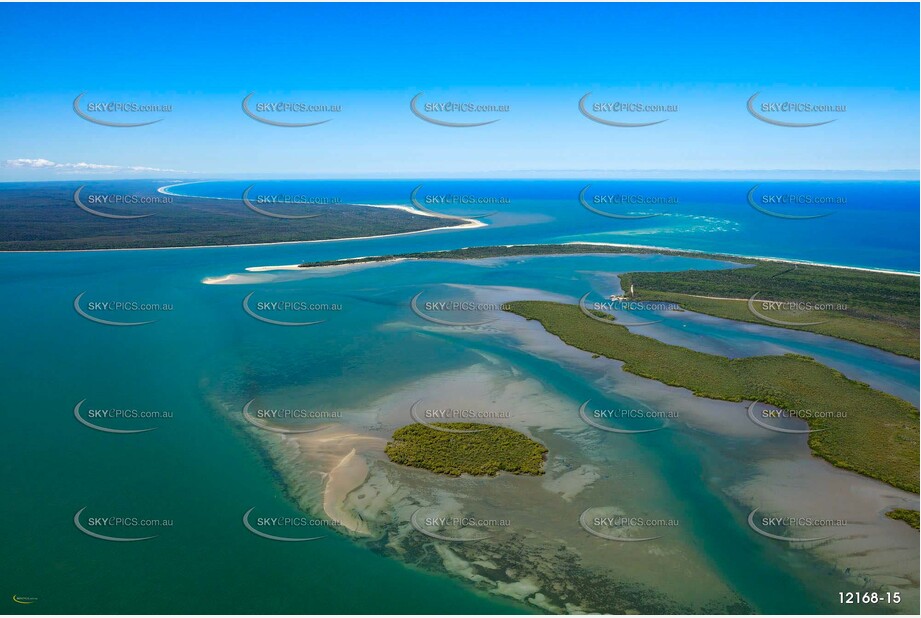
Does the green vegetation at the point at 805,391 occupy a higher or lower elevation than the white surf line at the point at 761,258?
lower

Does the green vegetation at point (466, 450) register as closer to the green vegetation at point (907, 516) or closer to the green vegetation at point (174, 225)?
the green vegetation at point (907, 516)

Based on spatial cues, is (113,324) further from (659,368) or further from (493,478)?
(659,368)

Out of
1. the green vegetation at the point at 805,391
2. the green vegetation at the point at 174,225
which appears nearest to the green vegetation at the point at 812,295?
the green vegetation at the point at 805,391

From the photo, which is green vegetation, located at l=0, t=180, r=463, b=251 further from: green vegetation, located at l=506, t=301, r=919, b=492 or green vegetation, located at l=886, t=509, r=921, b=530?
green vegetation, located at l=886, t=509, r=921, b=530

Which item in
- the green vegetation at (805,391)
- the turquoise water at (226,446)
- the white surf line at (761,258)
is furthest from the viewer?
the white surf line at (761,258)

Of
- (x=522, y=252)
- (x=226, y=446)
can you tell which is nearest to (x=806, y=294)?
(x=522, y=252)

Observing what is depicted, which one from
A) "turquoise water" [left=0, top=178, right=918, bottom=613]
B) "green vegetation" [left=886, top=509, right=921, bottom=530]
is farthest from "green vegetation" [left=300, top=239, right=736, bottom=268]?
"green vegetation" [left=886, top=509, right=921, bottom=530]
